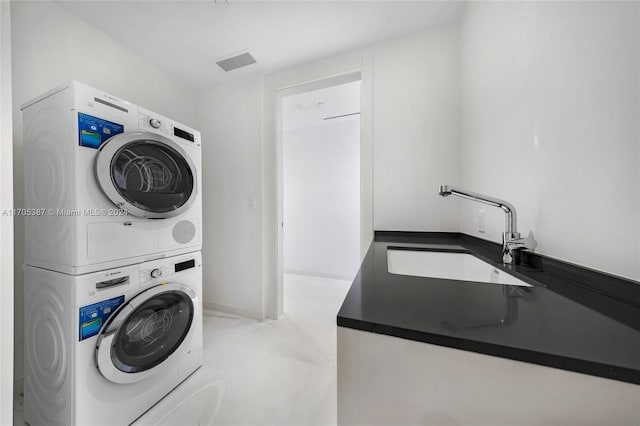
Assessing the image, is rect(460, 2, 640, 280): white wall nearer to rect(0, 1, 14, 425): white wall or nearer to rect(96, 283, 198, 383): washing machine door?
rect(96, 283, 198, 383): washing machine door

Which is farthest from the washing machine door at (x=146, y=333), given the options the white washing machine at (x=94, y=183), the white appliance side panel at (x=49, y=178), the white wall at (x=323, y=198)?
the white wall at (x=323, y=198)

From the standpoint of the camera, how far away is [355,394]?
1.40ft

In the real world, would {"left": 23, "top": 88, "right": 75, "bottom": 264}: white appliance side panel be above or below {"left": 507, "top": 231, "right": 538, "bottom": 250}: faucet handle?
above

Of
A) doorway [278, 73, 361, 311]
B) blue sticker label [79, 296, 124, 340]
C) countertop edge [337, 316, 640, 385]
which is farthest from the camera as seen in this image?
doorway [278, 73, 361, 311]

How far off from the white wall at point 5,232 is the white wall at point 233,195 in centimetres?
146

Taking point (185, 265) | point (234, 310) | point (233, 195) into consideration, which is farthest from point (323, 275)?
point (185, 265)

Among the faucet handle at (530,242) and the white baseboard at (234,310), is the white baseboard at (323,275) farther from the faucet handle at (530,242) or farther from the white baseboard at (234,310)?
the faucet handle at (530,242)

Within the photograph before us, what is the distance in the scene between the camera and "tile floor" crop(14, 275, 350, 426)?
3.88 feet

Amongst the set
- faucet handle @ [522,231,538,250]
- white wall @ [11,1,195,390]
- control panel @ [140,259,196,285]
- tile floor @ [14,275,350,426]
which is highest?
white wall @ [11,1,195,390]

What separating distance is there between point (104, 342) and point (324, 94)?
2.75m

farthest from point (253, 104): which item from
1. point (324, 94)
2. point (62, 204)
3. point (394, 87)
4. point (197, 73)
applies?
point (62, 204)

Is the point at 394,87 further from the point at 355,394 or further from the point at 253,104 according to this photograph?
the point at 355,394

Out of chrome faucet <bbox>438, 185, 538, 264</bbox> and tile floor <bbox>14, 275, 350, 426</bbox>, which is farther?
tile floor <bbox>14, 275, 350, 426</bbox>

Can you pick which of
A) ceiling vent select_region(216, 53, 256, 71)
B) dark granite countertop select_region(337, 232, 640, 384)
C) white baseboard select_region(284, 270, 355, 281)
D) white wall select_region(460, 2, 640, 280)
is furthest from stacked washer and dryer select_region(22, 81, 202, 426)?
white baseboard select_region(284, 270, 355, 281)
